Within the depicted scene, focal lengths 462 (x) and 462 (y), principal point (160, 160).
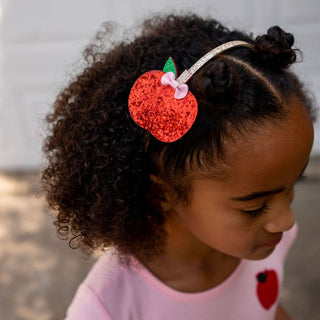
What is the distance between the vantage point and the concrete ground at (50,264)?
2.43 meters

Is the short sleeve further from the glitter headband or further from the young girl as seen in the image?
the glitter headband

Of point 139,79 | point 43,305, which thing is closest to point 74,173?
point 139,79

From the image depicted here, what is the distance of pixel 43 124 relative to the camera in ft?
8.73

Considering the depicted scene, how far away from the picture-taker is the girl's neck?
130 centimetres

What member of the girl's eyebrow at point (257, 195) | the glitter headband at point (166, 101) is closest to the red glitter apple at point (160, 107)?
the glitter headband at point (166, 101)

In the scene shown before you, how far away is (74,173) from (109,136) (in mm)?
133

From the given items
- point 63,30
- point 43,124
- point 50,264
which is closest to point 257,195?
point 43,124

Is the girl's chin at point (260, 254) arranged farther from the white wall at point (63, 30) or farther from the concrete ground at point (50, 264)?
the white wall at point (63, 30)

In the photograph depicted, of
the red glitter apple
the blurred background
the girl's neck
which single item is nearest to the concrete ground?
the blurred background

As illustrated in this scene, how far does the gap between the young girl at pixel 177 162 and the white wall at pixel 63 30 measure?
6.36 feet

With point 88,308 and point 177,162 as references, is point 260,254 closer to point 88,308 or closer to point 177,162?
point 177,162

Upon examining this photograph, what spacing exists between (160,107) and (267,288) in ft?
2.45

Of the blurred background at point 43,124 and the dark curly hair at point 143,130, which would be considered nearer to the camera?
the dark curly hair at point 143,130

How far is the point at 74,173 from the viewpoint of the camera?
114 cm
